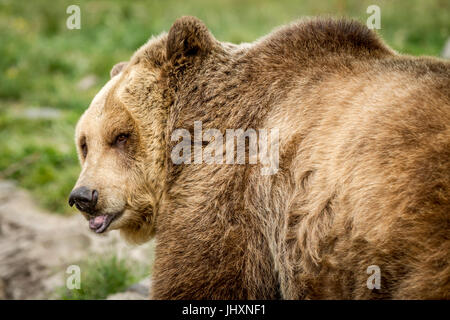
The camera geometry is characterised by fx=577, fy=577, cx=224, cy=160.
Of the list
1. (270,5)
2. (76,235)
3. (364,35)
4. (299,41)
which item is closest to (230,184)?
(299,41)

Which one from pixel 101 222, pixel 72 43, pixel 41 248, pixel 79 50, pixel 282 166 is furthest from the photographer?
pixel 72 43

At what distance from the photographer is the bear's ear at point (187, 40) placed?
13.0 feet

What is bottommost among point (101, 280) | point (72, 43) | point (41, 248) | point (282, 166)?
point (101, 280)

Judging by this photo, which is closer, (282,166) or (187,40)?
(282,166)

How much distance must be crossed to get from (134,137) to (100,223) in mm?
634

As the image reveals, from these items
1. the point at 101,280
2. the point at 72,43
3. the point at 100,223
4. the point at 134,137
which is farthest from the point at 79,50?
the point at 100,223

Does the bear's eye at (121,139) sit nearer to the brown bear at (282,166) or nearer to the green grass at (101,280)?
the brown bear at (282,166)

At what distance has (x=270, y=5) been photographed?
15.1 m

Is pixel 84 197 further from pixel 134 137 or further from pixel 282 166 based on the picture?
pixel 282 166

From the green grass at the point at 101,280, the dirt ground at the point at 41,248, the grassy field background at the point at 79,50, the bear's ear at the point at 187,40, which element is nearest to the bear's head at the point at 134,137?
the bear's ear at the point at 187,40

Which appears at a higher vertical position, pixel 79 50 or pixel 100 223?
pixel 79 50

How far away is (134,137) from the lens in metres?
3.96
